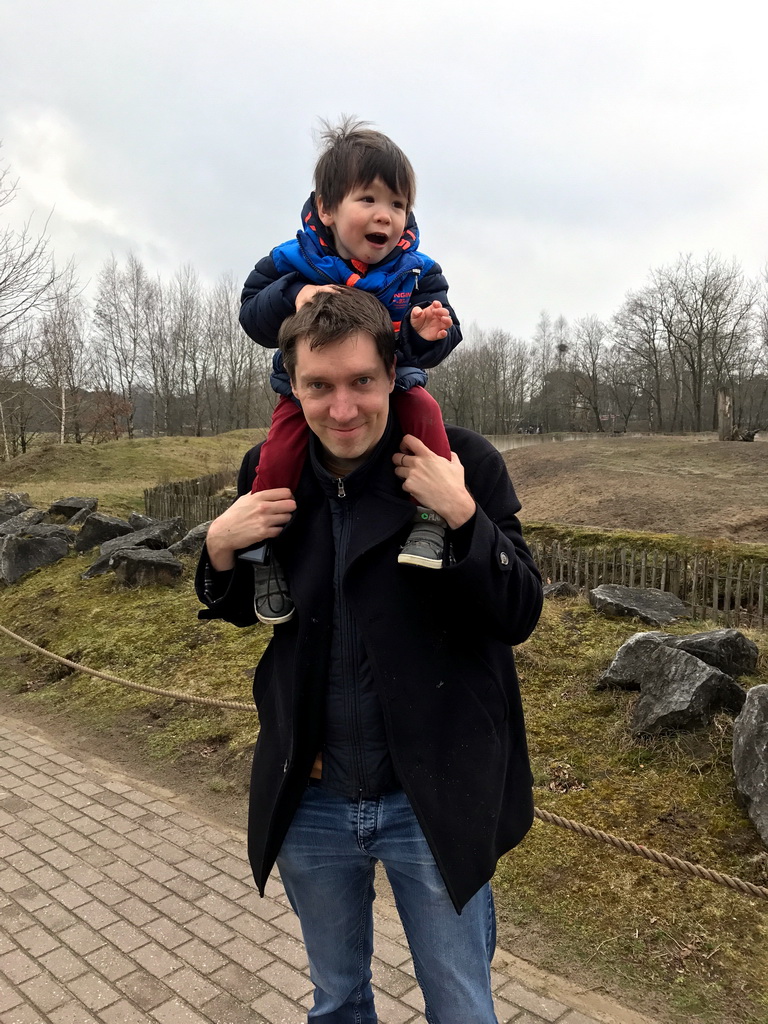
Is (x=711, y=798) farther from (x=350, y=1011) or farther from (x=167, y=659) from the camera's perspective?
(x=167, y=659)

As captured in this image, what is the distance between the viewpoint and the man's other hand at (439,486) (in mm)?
1586

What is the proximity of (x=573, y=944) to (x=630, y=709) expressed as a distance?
1.94 metres

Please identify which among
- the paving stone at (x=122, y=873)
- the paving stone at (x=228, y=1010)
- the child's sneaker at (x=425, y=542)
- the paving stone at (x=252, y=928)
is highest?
the child's sneaker at (x=425, y=542)

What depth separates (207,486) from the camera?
19203mm

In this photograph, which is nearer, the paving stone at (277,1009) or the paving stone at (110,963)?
the paving stone at (277,1009)

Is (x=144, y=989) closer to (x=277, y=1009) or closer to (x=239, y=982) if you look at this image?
(x=239, y=982)

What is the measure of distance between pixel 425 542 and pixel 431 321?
0.67 m

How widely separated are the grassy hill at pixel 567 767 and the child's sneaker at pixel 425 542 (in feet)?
7.20

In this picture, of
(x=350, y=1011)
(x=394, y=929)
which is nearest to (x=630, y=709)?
(x=394, y=929)

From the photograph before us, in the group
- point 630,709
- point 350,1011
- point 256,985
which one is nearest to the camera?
point 350,1011

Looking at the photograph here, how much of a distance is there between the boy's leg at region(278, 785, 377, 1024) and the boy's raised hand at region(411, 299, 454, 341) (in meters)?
1.19

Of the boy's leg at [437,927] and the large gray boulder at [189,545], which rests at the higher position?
the boy's leg at [437,927]

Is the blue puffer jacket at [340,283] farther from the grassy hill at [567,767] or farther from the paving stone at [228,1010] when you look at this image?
the grassy hill at [567,767]

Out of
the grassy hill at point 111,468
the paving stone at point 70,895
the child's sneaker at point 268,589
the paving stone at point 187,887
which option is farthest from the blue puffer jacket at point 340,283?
the grassy hill at point 111,468
